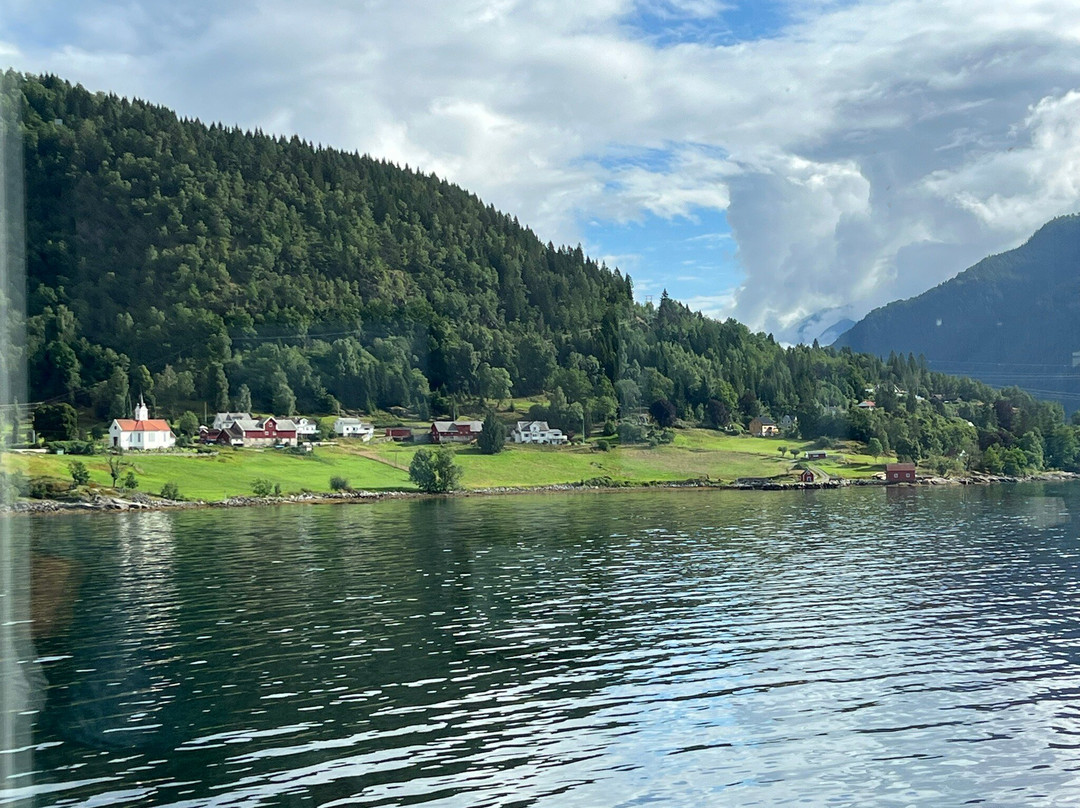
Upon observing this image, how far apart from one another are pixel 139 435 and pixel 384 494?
5222 centimetres

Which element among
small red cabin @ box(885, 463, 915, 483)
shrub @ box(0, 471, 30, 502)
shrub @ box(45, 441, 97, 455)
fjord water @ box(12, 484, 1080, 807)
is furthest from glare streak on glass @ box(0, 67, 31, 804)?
small red cabin @ box(885, 463, 915, 483)

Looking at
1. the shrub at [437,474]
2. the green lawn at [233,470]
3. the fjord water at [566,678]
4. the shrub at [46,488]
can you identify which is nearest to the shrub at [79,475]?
the shrub at [46,488]

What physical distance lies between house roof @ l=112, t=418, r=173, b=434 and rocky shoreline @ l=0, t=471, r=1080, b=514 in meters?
40.0

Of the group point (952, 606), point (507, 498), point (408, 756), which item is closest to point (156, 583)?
point (408, 756)

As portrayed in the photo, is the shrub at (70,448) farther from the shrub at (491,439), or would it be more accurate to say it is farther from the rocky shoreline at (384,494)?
the shrub at (491,439)

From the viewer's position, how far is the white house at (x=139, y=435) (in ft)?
533

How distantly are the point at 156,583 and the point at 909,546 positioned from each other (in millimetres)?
57112

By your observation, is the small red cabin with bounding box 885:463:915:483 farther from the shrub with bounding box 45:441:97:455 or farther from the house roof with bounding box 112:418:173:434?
the shrub with bounding box 45:441:97:455

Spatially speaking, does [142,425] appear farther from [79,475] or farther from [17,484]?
[17,484]

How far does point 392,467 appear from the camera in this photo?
169 meters

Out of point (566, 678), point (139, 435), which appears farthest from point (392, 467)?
point (566, 678)

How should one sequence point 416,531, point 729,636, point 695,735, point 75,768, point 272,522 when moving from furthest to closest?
point 272,522, point 416,531, point 729,636, point 695,735, point 75,768

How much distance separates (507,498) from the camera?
147 meters

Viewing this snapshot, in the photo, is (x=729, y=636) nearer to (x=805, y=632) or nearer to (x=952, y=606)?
(x=805, y=632)
